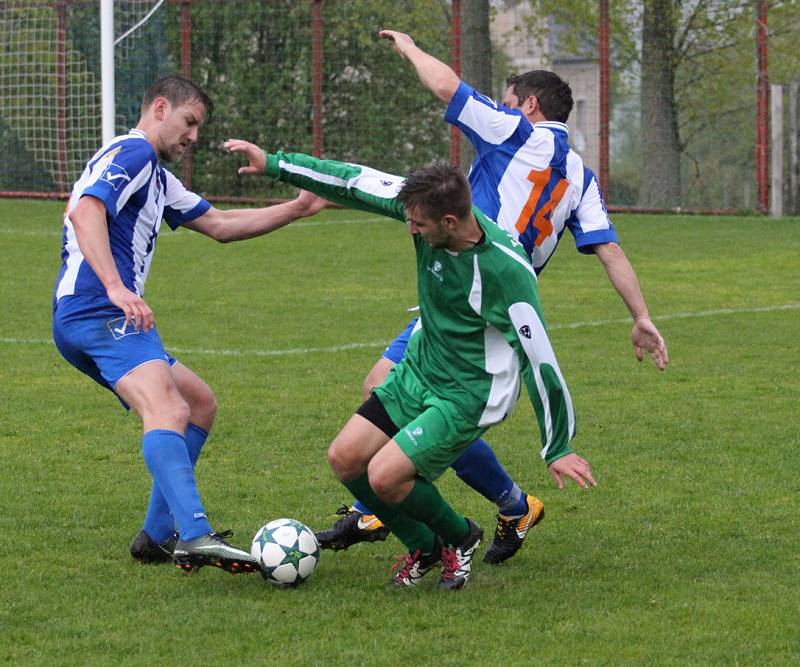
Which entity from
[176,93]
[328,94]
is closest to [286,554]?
[176,93]

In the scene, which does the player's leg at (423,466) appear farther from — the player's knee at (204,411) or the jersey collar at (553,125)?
the jersey collar at (553,125)

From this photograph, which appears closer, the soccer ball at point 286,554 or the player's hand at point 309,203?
the soccer ball at point 286,554

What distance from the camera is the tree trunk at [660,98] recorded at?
24.3 m

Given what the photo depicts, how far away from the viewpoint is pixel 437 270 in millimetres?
5320

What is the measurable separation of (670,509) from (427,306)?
6.24 ft

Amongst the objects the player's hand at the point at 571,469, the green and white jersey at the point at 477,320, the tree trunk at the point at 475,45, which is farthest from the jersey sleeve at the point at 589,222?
the tree trunk at the point at 475,45

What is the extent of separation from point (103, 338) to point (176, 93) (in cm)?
107

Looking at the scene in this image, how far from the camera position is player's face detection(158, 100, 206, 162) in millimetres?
5914

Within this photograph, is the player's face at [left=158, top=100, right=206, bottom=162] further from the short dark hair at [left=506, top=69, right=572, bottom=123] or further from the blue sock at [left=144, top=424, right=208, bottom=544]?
the short dark hair at [left=506, top=69, right=572, bottom=123]

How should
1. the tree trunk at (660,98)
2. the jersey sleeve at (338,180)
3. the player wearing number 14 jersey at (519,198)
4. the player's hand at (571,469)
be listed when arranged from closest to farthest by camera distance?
the player's hand at (571,469) → the jersey sleeve at (338,180) → the player wearing number 14 jersey at (519,198) → the tree trunk at (660,98)

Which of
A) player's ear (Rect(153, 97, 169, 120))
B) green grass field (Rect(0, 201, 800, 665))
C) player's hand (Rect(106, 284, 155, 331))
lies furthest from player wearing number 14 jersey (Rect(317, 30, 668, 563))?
player's hand (Rect(106, 284, 155, 331))

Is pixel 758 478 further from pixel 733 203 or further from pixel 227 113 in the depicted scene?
pixel 227 113

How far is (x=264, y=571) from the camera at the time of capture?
545cm

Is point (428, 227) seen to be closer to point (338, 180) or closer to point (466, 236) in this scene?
point (466, 236)
